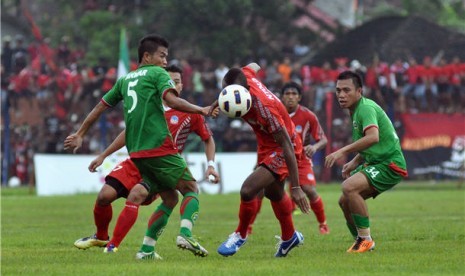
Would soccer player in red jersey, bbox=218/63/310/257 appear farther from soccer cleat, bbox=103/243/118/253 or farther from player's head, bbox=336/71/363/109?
soccer cleat, bbox=103/243/118/253

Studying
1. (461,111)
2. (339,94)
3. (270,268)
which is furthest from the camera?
(461,111)

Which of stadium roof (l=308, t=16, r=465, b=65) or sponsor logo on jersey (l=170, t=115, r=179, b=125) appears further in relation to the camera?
stadium roof (l=308, t=16, r=465, b=65)

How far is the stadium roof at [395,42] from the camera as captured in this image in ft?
133

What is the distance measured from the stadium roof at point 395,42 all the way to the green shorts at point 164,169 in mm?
28571

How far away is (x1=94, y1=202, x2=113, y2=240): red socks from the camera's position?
13.6 metres

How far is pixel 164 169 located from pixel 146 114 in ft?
2.07

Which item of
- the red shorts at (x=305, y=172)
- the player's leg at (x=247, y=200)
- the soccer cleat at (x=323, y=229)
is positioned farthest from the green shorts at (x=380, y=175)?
the red shorts at (x=305, y=172)

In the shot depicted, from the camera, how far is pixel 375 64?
37188mm

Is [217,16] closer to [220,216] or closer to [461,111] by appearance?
[461,111]

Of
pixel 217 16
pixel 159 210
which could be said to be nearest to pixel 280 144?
pixel 159 210

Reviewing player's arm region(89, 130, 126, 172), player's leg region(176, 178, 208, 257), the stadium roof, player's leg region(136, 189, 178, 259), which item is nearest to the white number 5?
player's leg region(176, 178, 208, 257)

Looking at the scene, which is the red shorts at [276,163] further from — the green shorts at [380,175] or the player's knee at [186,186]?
the green shorts at [380,175]

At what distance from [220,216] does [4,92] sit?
1685 cm

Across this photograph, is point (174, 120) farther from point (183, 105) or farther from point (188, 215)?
point (183, 105)
